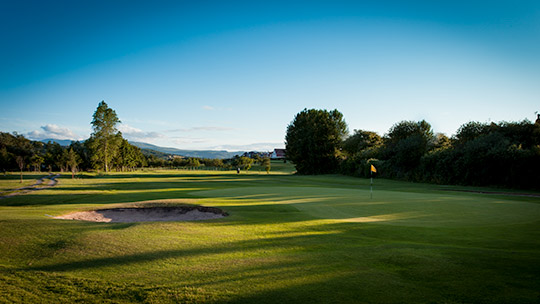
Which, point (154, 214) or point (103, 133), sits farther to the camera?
point (103, 133)

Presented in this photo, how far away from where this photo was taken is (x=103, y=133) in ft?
207

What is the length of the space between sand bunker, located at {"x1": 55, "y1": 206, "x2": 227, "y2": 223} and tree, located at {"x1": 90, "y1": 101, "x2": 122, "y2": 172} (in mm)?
57366

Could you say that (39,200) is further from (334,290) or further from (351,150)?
(351,150)

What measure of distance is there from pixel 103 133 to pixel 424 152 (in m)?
64.1

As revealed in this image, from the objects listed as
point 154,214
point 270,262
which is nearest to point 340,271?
point 270,262

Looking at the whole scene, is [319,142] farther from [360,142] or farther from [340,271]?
[340,271]

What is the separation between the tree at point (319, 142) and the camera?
58469mm

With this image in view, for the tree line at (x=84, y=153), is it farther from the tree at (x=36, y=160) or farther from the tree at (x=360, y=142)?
the tree at (x=360, y=142)

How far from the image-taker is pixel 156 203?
14203mm

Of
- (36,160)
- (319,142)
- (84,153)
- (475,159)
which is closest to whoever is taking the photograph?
(475,159)

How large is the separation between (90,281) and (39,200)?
1653cm

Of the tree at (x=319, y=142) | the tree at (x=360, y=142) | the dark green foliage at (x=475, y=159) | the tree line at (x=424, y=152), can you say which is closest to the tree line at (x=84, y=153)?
the tree at (x=319, y=142)

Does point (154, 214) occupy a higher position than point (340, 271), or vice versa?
point (340, 271)

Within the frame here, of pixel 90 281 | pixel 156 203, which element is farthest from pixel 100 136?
pixel 90 281
